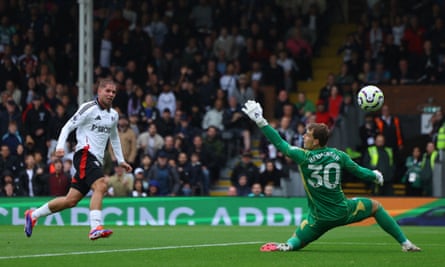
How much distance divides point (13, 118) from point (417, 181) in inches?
386

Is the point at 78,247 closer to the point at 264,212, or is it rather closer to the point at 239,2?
the point at 264,212

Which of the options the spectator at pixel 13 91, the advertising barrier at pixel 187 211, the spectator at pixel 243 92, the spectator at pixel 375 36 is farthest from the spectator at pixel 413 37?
the spectator at pixel 13 91

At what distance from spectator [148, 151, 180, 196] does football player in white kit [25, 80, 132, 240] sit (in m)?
10.5

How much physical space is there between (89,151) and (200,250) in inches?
96.9

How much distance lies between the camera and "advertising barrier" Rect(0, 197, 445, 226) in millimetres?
24234

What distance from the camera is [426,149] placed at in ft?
86.3

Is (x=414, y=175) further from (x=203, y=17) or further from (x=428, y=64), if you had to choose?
(x=203, y=17)

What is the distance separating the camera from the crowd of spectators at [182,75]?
26.6 metres

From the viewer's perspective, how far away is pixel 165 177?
26.3 meters

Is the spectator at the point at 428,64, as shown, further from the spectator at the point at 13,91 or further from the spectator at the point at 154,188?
the spectator at the point at 13,91

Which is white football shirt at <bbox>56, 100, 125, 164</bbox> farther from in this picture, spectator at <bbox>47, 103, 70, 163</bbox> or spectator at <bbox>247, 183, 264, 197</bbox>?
spectator at <bbox>47, 103, 70, 163</bbox>

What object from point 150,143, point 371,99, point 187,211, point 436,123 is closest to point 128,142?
point 150,143

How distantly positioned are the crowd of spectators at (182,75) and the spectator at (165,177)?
0.03m

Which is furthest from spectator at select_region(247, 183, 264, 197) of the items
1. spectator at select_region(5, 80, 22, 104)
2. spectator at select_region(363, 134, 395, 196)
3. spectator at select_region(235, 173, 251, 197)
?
spectator at select_region(5, 80, 22, 104)
